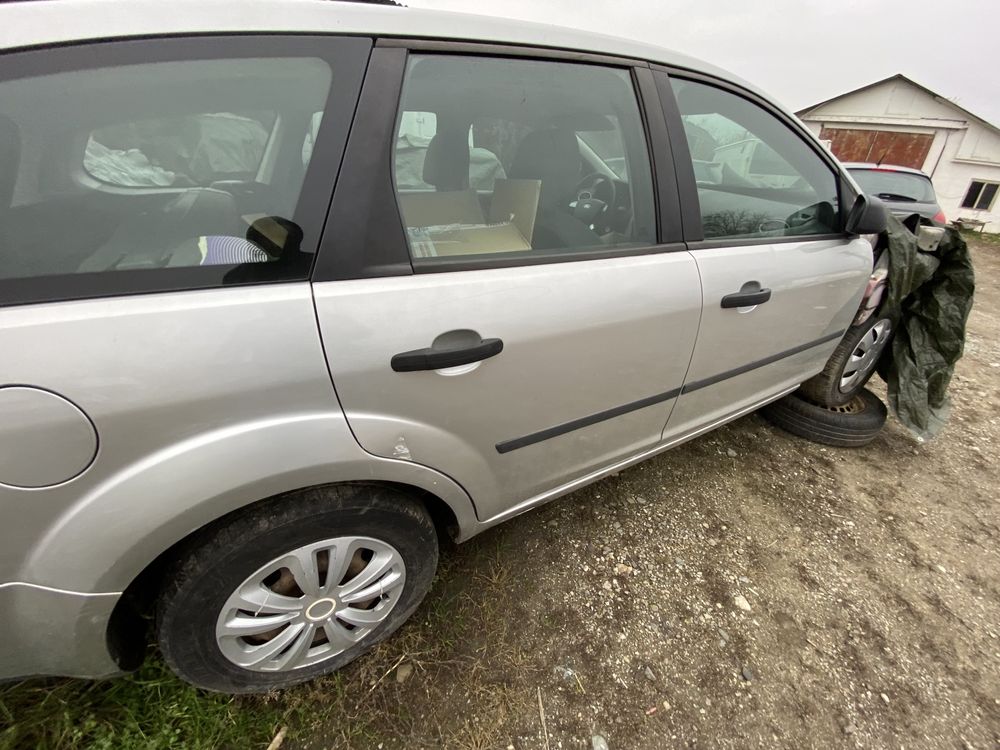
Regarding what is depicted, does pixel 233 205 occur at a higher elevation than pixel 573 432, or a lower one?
higher

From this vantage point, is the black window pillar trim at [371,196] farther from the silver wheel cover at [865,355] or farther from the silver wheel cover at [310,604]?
the silver wheel cover at [865,355]

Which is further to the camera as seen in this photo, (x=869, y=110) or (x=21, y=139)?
(x=869, y=110)

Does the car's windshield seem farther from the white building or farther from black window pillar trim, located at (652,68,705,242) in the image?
the white building

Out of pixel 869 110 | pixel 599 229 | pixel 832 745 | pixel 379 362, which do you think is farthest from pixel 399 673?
pixel 869 110

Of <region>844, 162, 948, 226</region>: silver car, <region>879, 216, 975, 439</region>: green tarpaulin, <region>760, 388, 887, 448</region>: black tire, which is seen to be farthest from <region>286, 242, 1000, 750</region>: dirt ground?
<region>844, 162, 948, 226</region>: silver car

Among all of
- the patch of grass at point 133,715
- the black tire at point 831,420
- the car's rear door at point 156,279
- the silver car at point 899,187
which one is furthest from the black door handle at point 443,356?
the silver car at point 899,187

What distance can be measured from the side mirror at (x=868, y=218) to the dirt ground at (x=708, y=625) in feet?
4.04

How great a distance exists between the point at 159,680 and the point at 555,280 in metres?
1.62

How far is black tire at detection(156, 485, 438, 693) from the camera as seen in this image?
1053 millimetres

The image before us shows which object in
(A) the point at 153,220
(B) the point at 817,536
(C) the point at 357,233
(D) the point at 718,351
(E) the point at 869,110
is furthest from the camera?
(E) the point at 869,110

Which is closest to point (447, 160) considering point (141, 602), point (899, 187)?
point (141, 602)

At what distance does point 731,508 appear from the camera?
85.9 inches

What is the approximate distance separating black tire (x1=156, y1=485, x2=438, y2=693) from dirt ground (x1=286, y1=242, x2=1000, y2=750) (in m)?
0.33

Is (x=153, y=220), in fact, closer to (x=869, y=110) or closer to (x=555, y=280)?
(x=555, y=280)
